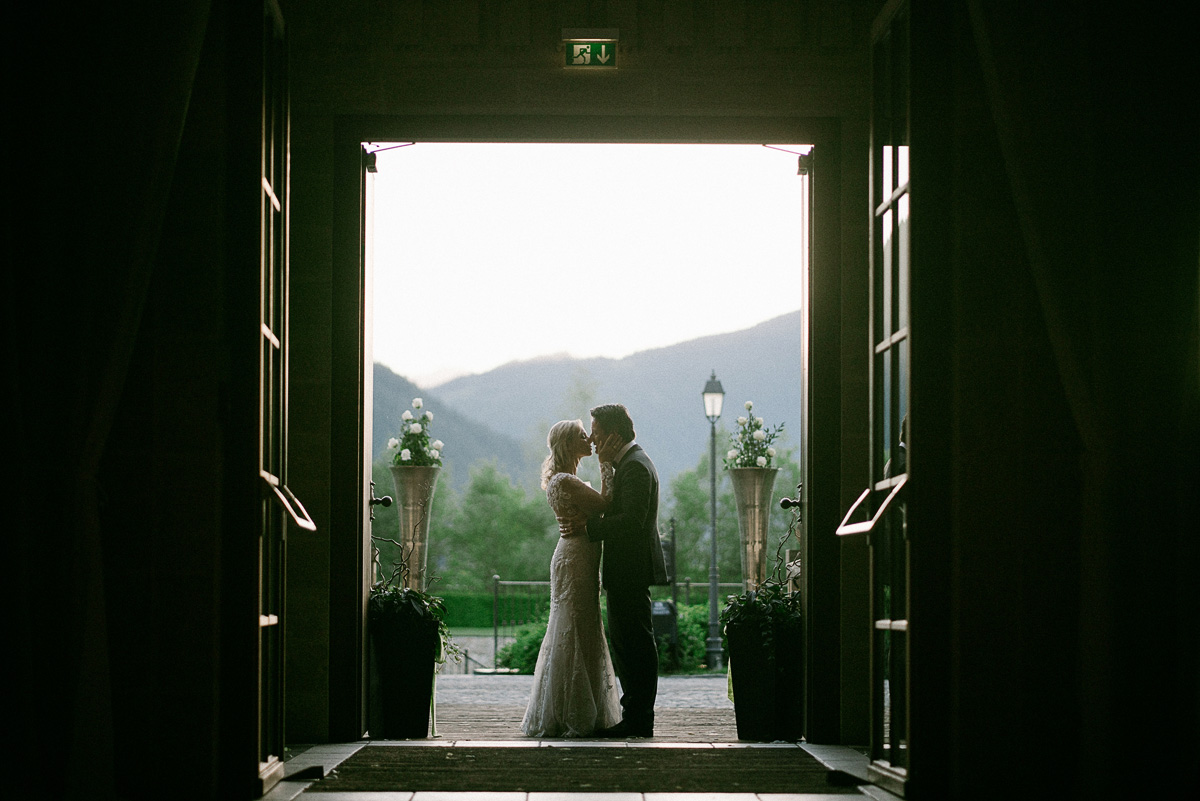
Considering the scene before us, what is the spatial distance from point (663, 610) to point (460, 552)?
27922mm

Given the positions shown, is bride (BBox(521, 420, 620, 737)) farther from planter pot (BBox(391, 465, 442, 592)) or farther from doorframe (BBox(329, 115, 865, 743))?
planter pot (BBox(391, 465, 442, 592))

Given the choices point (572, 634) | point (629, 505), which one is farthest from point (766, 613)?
point (572, 634)

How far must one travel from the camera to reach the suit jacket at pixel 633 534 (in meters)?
5.49

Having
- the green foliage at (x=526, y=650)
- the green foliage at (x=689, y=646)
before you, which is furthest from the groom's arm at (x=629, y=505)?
the green foliage at (x=689, y=646)

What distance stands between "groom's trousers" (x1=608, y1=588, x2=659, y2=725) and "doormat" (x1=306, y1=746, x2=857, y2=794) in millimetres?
767

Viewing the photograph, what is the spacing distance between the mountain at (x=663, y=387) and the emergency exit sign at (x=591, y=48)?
31672 mm

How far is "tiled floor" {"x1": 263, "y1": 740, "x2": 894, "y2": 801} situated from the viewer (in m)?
3.43

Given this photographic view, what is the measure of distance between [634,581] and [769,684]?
0.76 m

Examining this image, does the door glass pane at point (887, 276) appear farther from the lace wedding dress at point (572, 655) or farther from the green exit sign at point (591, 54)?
the lace wedding dress at point (572, 655)

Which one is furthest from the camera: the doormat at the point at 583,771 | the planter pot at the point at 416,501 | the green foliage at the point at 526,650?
the green foliage at the point at 526,650

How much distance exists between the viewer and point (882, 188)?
13.6 ft

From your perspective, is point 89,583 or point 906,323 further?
point 906,323

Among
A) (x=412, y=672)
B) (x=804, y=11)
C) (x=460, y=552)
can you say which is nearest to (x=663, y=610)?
(x=412, y=672)

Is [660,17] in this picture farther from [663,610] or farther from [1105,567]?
[663,610]
